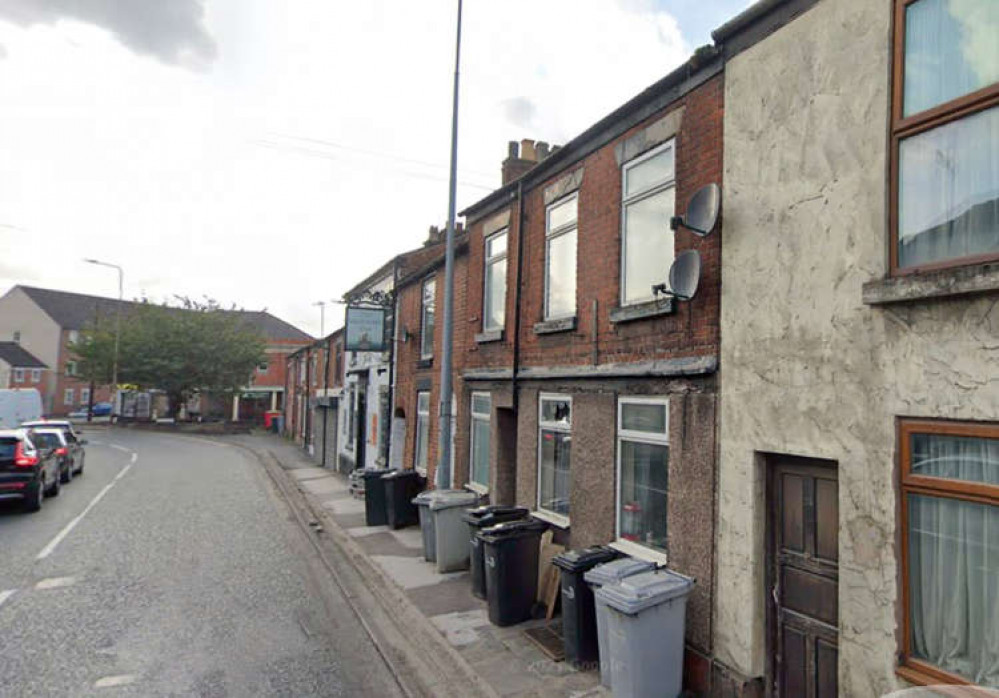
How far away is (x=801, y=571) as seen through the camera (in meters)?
4.85

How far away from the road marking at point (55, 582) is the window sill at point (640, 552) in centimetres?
776

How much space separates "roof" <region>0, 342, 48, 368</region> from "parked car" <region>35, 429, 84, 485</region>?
4733 cm

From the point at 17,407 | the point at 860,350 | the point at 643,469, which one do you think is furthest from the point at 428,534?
the point at 17,407

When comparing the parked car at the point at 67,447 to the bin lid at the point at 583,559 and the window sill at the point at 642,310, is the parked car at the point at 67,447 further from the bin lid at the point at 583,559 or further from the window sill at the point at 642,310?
the window sill at the point at 642,310

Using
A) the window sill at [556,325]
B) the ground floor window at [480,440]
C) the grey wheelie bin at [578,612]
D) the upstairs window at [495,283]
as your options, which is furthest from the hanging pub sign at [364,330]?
the grey wheelie bin at [578,612]

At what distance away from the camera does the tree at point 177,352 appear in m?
43.3

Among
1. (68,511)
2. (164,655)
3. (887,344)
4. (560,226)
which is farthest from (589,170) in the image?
(68,511)

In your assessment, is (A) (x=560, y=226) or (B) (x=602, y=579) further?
(A) (x=560, y=226)

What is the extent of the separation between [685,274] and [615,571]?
9.63 ft

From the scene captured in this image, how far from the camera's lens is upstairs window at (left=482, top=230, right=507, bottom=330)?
10.6 m

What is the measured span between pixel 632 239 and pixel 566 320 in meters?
1.52

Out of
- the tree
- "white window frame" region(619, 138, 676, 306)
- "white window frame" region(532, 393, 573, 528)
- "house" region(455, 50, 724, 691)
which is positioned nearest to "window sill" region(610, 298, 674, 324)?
"house" region(455, 50, 724, 691)

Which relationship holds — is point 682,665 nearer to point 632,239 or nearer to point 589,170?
point 632,239

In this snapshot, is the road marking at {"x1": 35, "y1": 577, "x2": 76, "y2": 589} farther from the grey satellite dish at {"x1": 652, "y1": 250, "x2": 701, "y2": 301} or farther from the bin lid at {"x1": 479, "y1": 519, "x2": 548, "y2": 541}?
the grey satellite dish at {"x1": 652, "y1": 250, "x2": 701, "y2": 301}
